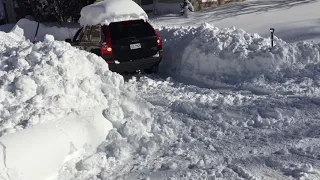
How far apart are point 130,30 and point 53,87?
3849 millimetres

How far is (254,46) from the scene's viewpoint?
8922 mm

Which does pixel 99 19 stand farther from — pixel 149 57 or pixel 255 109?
pixel 255 109

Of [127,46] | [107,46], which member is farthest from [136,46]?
[107,46]

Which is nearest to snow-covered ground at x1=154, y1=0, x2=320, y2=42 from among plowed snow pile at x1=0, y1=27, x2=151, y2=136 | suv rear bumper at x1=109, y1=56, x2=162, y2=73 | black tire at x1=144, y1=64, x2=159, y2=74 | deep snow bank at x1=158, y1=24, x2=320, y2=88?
deep snow bank at x1=158, y1=24, x2=320, y2=88

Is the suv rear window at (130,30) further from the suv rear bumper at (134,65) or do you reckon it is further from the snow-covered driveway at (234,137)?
the snow-covered driveway at (234,137)

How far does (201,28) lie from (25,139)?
6804 mm

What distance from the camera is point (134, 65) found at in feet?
29.7

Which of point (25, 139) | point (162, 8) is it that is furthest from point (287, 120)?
point (162, 8)

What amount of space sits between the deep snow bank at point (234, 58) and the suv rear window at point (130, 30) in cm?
115

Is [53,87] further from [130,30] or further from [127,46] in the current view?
[130,30]

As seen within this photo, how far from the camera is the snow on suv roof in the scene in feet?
30.8

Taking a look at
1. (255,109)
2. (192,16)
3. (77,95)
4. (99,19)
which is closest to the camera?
(77,95)

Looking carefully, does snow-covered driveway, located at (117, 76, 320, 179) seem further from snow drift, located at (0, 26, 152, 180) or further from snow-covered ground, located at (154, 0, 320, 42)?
snow-covered ground, located at (154, 0, 320, 42)

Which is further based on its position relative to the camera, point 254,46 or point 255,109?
point 254,46
